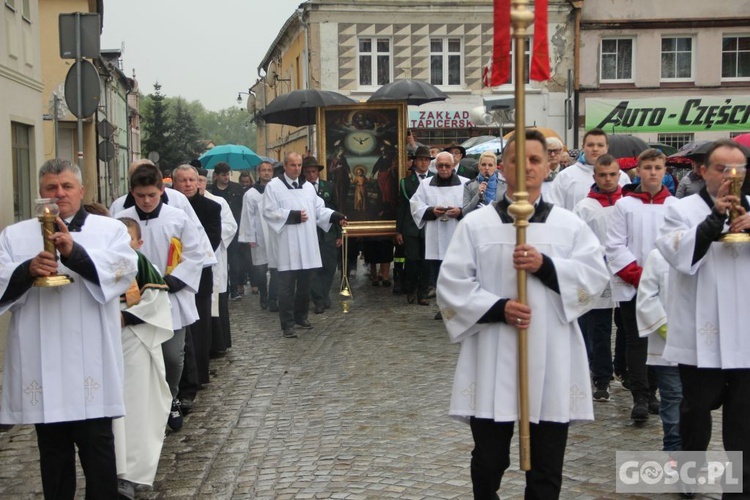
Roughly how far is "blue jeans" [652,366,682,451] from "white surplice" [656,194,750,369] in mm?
1174

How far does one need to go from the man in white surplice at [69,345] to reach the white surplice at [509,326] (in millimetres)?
1698

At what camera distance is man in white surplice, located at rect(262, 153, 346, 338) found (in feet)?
40.7

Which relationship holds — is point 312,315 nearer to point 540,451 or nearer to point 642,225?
point 642,225

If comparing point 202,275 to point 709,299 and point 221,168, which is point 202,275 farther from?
point 221,168

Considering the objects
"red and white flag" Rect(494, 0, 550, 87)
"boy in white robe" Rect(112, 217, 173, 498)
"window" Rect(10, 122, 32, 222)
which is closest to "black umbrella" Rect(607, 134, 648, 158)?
"boy in white robe" Rect(112, 217, 173, 498)

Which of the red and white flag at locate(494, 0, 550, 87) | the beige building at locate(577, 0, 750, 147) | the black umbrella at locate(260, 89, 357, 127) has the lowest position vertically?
the red and white flag at locate(494, 0, 550, 87)

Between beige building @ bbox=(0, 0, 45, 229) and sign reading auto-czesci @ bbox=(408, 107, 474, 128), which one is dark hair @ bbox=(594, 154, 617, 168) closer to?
beige building @ bbox=(0, 0, 45, 229)

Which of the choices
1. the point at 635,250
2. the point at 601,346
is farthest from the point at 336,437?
the point at 635,250

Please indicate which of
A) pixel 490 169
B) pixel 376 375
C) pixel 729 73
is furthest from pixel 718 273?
pixel 729 73

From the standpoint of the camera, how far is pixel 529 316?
4398 mm

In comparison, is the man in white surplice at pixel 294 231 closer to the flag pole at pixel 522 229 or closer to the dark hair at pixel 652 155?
the dark hair at pixel 652 155

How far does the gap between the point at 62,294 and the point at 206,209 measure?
428 centimetres

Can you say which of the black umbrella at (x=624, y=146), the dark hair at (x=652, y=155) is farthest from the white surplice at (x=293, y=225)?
the dark hair at (x=652, y=155)

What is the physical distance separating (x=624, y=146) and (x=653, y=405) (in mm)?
4649
